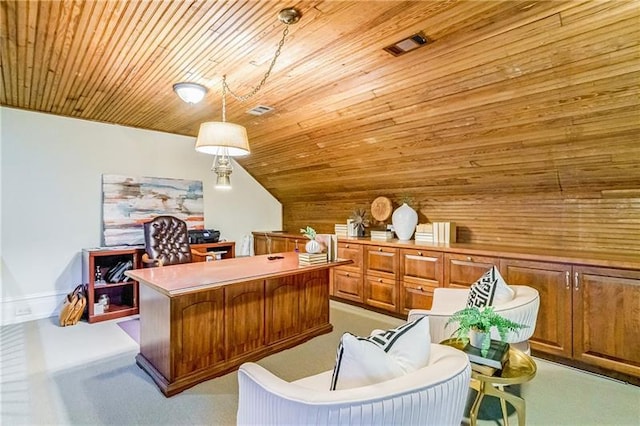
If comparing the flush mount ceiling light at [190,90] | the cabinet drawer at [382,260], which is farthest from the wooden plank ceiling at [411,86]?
the cabinet drawer at [382,260]

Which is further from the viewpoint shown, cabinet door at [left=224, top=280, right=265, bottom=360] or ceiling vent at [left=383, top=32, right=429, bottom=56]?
cabinet door at [left=224, top=280, right=265, bottom=360]

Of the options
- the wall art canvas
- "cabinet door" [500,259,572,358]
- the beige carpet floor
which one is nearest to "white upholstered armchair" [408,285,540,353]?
the beige carpet floor

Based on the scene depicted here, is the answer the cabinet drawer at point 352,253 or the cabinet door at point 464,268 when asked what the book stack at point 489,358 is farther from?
the cabinet drawer at point 352,253

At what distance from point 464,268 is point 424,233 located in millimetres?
800

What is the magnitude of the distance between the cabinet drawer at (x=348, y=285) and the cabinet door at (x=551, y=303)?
6.42 feet

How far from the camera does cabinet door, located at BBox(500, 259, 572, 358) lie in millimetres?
2793

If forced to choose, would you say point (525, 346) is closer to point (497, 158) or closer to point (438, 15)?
point (497, 158)

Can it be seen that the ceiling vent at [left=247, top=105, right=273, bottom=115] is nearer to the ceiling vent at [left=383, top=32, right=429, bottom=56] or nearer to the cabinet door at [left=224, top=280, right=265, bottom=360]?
the ceiling vent at [left=383, top=32, right=429, bottom=56]

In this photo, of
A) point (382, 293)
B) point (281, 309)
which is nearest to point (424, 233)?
point (382, 293)

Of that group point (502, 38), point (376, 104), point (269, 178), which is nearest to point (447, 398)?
point (502, 38)

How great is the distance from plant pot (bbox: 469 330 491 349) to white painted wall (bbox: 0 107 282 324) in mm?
4515

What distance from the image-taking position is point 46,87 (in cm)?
325

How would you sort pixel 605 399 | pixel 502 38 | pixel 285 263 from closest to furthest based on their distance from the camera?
pixel 502 38, pixel 605 399, pixel 285 263

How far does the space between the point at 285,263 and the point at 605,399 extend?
2.60 metres
